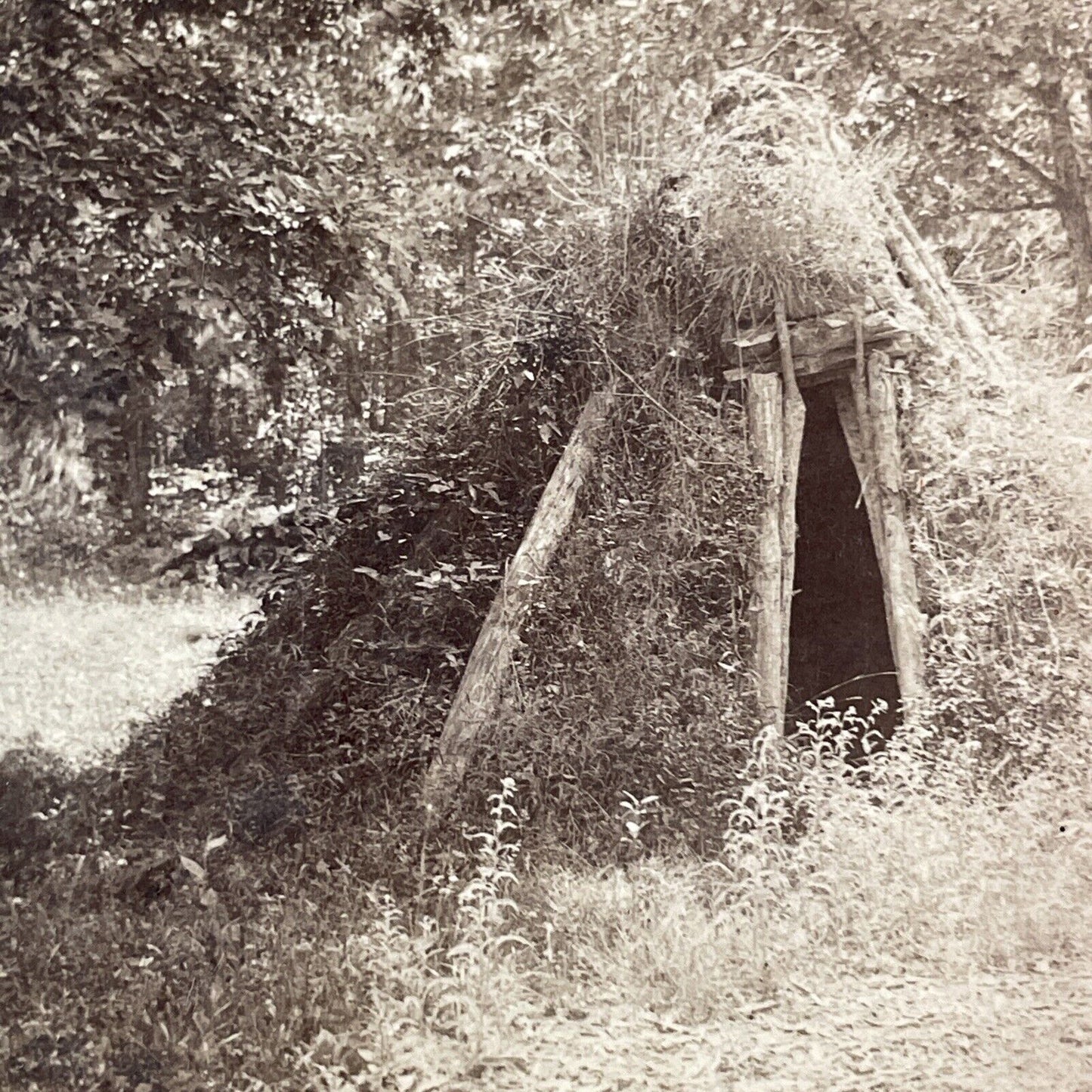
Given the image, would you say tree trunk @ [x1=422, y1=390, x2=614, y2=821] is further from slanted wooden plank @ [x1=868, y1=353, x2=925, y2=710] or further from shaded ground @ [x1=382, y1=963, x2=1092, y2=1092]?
slanted wooden plank @ [x1=868, y1=353, x2=925, y2=710]

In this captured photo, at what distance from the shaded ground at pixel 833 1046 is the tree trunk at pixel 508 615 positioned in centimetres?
54

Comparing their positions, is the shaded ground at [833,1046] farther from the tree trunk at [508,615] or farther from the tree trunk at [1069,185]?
the tree trunk at [1069,185]

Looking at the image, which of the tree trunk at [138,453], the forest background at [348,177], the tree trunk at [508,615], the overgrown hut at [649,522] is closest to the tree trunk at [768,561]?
the overgrown hut at [649,522]

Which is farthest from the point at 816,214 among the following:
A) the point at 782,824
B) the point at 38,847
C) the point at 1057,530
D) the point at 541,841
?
the point at 38,847

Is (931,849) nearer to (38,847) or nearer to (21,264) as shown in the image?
(38,847)

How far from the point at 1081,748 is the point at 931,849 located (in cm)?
43

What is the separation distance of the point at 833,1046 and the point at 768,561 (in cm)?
112

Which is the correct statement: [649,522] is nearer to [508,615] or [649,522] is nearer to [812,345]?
[508,615]

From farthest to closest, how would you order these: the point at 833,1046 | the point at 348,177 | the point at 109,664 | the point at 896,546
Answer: the point at 896,546 < the point at 348,177 < the point at 109,664 < the point at 833,1046

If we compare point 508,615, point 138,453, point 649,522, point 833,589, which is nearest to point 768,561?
point 833,589

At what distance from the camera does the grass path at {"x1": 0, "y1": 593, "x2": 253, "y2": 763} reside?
2.33m

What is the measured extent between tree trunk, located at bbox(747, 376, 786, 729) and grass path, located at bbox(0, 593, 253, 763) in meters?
1.26

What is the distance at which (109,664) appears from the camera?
2.34 meters

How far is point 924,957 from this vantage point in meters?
2.25
